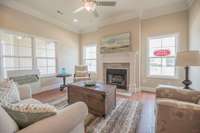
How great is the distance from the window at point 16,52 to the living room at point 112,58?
0.09ft

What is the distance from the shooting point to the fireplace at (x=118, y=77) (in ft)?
15.1

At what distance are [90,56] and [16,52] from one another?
11.0 ft

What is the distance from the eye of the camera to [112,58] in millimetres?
4836

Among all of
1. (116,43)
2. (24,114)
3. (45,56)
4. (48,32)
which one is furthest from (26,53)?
(24,114)

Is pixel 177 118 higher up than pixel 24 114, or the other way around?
pixel 24 114

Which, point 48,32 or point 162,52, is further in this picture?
point 48,32

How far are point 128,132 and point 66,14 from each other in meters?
4.40

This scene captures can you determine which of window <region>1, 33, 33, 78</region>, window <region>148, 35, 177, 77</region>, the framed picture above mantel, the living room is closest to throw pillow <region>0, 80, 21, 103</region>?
the living room

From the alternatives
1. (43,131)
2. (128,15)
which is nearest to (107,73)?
(128,15)

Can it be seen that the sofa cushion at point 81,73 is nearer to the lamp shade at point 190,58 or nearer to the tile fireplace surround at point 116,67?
the tile fireplace surround at point 116,67

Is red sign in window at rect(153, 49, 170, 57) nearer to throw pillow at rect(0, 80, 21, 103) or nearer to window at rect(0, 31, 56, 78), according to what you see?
window at rect(0, 31, 56, 78)

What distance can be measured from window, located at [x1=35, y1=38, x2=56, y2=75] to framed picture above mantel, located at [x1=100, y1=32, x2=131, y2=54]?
2211mm

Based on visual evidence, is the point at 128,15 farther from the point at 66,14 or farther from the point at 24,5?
the point at 24,5

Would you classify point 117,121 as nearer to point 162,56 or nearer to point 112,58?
point 112,58
